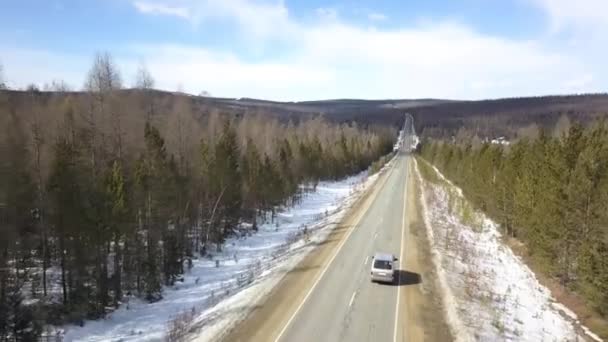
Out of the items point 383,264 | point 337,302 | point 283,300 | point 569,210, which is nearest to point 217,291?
point 283,300

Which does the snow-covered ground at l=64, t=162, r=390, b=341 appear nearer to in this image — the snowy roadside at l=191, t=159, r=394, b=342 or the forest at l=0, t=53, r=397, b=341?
the snowy roadside at l=191, t=159, r=394, b=342

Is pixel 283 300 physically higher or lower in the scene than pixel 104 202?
lower

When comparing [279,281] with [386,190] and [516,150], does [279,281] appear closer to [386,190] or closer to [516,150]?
[516,150]

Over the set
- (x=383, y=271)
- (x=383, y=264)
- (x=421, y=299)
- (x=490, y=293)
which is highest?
(x=383, y=264)

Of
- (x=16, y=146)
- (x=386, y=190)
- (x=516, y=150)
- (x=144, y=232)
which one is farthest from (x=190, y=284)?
(x=386, y=190)

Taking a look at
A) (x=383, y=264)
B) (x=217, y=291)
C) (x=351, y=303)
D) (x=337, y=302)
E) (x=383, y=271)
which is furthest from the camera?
(x=217, y=291)

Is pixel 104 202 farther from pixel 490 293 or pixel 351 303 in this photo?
pixel 490 293

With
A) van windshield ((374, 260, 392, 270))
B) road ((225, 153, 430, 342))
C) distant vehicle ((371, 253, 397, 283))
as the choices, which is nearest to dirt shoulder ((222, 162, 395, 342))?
road ((225, 153, 430, 342))
